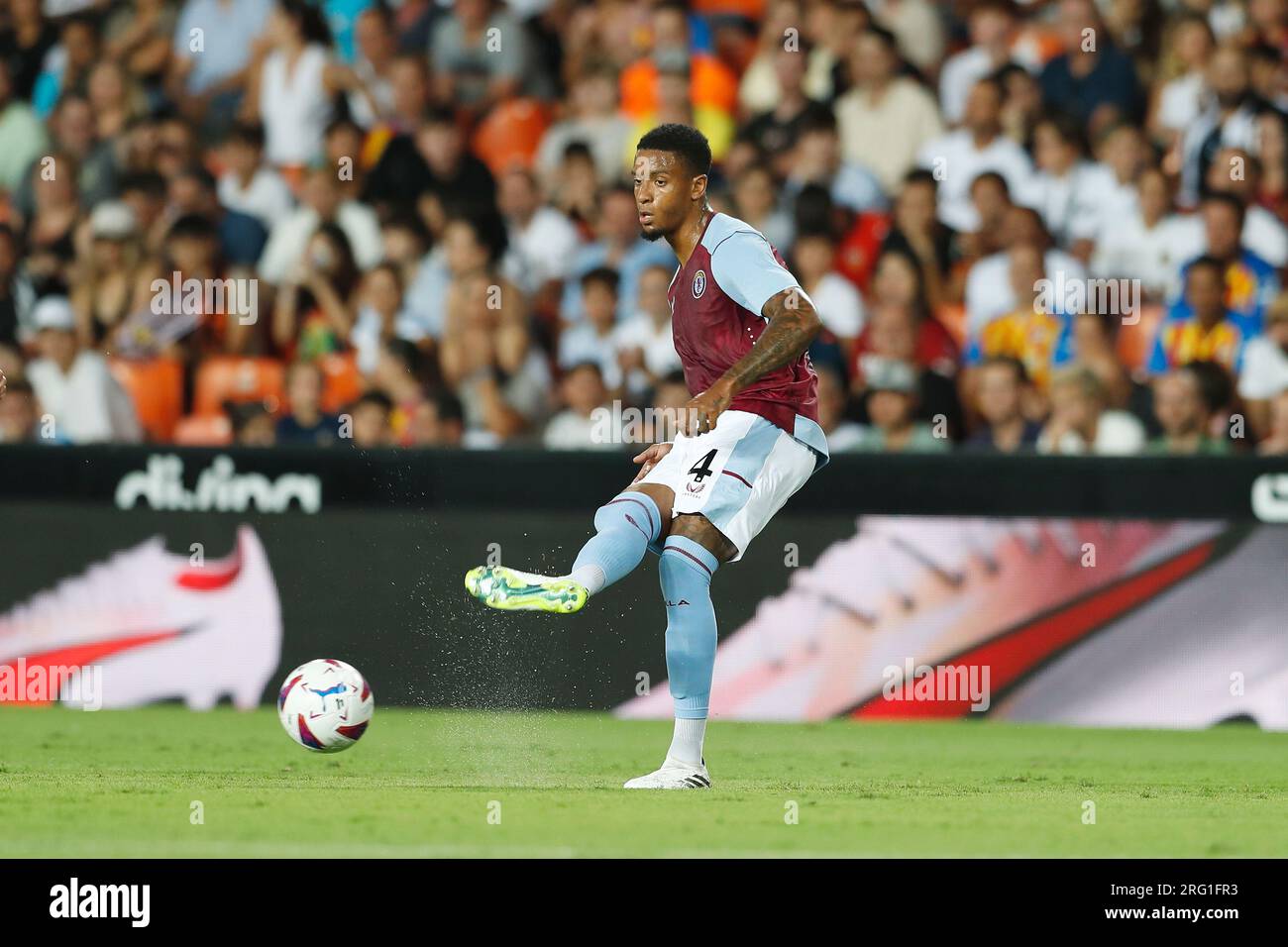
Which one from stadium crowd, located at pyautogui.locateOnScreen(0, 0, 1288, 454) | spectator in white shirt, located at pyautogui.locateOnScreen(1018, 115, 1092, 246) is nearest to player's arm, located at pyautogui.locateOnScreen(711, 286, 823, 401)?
stadium crowd, located at pyautogui.locateOnScreen(0, 0, 1288, 454)

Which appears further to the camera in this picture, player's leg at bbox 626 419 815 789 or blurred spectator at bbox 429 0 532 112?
blurred spectator at bbox 429 0 532 112

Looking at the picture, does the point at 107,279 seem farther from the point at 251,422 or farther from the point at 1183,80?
the point at 1183,80

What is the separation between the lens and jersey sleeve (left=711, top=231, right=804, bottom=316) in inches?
302

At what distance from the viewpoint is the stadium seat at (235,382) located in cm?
1346

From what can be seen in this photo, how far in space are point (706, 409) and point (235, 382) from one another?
681 centimetres

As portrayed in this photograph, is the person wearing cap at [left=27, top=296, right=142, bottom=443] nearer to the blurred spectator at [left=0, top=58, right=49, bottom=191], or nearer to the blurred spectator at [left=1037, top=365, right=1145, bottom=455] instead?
the blurred spectator at [left=0, top=58, right=49, bottom=191]

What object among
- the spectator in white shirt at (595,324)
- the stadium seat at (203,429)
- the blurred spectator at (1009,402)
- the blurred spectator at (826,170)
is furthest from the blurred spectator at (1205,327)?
→ the stadium seat at (203,429)

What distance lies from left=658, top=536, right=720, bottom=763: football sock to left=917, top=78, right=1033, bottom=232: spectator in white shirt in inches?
254

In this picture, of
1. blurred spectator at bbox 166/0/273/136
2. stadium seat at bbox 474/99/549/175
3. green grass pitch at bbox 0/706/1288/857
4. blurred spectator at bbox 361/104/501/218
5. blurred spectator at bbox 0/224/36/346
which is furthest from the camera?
blurred spectator at bbox 166/0/273/136

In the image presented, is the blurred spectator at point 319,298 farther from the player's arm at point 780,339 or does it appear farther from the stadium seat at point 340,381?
the player's arm at point 780,339

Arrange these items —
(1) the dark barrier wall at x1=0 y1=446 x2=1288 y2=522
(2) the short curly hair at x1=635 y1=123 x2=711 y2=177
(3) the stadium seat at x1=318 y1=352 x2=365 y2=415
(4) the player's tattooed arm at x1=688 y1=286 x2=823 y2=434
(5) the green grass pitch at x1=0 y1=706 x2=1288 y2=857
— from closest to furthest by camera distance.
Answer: (5) the green grass pitch at x1=0 y1=706 x2=1288 y2=857 < (4) the player's tattooed arm at x1=688 y1=286 x2=823 y2=434 < (2) the short curly hair at x1=635 y1=123 x2=711 y2=177 < (1) the dark barrier wall at x1=0 y1=446 x2=1288 y2=522 < (3) the stadium seat at x1=318 y1=352 x2=365 y2=415

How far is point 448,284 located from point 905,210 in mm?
2958

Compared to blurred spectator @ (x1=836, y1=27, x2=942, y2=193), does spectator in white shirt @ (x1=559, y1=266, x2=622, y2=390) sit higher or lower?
lower
